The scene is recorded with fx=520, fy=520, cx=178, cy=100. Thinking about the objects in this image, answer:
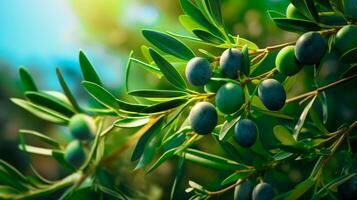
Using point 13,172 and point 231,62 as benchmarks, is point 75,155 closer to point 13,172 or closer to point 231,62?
point 13,172

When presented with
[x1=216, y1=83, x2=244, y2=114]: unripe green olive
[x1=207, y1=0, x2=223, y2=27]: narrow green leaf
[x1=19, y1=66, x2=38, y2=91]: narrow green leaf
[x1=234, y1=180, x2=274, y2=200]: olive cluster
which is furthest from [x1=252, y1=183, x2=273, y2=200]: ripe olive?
[x1=19, y1=66, x2=38, y2=91]: narrow green leaf

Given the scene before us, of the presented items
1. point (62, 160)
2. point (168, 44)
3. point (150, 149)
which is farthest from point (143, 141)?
point (62, 160)

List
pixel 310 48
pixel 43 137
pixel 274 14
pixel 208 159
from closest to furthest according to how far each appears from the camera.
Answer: pixel 310 48
pixel 274 14
pixel 208 159
pixel 43 137

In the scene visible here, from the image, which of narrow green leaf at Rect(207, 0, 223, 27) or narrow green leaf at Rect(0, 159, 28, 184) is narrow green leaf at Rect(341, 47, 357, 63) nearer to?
narrow green leaf at Rect(207, 0, 223, 27)

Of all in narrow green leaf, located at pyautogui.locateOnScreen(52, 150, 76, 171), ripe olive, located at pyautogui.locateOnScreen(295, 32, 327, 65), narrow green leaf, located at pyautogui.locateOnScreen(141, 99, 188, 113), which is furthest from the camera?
narrow green leaf, located at pyautogui.locateOnScreen(52, 150, 76, 171)

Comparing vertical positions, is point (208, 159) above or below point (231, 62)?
below

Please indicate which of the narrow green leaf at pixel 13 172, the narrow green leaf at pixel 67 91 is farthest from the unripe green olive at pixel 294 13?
the narrow green leaf at pixel 13 172

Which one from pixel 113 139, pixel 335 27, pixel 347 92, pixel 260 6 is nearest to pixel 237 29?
pixel 260 6
